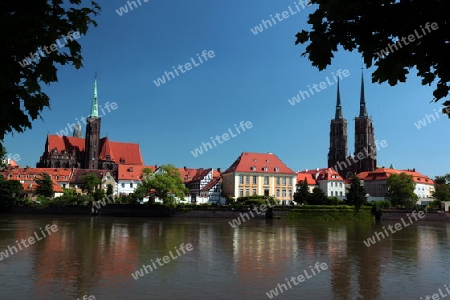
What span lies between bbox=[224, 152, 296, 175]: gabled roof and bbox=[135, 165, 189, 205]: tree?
21515 millimetres

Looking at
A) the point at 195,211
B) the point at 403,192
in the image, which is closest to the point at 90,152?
the point at 195,211

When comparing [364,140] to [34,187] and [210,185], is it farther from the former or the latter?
[34,187]

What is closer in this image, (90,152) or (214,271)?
(214,271)

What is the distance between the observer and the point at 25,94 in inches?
224

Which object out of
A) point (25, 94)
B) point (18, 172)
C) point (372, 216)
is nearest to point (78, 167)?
point (18, 172)

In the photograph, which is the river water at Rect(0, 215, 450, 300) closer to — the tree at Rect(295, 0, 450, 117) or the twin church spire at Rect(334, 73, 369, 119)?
the tree at Rect(295, 0, 450, 117)

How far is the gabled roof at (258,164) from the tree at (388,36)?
89230 millimetres

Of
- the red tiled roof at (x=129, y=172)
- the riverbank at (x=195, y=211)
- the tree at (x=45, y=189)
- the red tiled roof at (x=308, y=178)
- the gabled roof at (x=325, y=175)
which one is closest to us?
the riverbank at (x=195, y=211)

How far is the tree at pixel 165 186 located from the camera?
2891 inches

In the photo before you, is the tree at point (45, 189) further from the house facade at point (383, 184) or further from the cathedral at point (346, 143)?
the cathedral at point (346, 143)

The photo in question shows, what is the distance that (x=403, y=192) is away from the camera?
317ft

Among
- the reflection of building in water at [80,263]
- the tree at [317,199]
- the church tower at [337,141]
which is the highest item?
the church tower at [337,141]

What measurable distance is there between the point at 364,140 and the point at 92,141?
92305mm

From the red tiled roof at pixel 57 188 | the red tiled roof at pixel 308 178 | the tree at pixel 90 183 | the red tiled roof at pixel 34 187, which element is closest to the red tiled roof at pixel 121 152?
the red tiled roof at pixel 57 188
